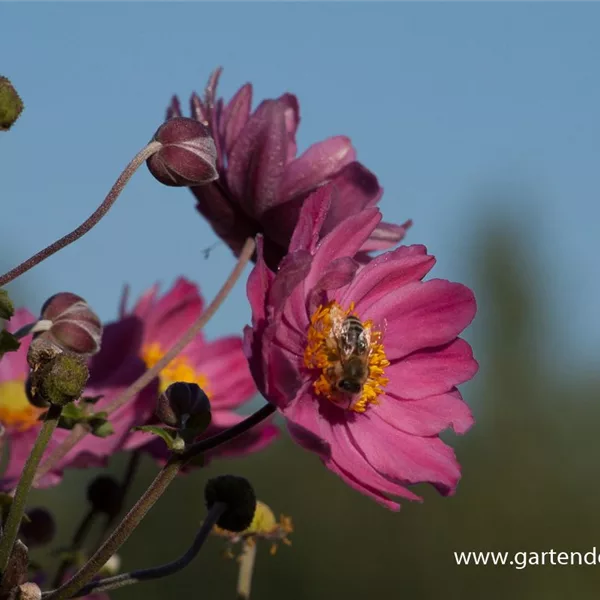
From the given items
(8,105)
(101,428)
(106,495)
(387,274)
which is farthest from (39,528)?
(8,105)

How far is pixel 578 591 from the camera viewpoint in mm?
16531

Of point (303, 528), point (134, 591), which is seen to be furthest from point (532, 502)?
point (134, 591)

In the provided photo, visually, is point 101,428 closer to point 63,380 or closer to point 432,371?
point 63,380

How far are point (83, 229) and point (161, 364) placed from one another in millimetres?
355

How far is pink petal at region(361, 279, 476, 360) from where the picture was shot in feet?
6.04

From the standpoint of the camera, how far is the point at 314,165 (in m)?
2.03

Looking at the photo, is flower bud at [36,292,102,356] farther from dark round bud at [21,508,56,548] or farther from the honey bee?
dark round bud at [21,508,56,548]

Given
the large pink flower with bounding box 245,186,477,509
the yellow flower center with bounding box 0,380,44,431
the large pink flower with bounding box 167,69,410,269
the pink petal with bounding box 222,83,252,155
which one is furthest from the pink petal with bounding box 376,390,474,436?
the yellow flower center with bounding box 0,380,44,431

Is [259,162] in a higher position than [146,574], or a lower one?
higher

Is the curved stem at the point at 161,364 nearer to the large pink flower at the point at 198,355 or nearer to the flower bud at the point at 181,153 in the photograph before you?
the flower bud at the point at 181,153

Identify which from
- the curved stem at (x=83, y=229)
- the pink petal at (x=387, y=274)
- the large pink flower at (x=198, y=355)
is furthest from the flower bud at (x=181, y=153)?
the large pink flower at (x=198, y=355)

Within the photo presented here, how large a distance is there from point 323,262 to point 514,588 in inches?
599

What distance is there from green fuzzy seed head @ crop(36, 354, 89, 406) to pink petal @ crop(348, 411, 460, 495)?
48cm

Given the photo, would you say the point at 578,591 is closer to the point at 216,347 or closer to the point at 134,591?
the point at 134,591
